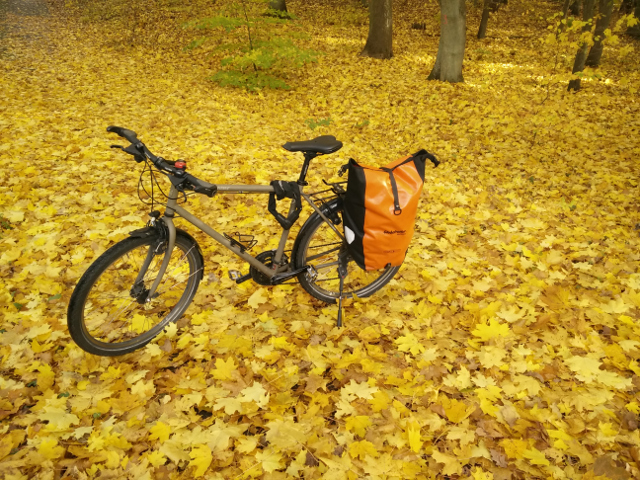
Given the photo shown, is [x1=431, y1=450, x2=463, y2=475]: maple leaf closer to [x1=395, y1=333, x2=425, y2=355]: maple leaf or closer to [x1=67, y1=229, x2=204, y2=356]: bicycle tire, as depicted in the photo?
[x1=395, y1=333, x2=425, y2=355]: maple leaf

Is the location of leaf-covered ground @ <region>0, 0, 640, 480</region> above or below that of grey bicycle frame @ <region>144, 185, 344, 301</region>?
below

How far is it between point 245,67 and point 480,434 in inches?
379

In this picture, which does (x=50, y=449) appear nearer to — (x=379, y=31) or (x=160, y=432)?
(x=160, y=432)

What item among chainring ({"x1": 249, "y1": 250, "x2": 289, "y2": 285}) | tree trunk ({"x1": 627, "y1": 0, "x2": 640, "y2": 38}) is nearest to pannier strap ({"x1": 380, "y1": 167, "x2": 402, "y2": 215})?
chainring ({"x1": 249, "y1": 250, "x2": 289, "y2": 285})

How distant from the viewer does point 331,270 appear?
11.5ft

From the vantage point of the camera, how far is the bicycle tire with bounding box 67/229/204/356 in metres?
2.47

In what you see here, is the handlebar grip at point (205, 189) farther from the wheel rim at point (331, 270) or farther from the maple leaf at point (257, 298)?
the maple leaf at point (257, 298)

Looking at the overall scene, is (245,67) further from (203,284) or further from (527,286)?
(527,286)

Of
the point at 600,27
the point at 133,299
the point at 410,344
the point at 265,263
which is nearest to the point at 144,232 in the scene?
the point at 133,299

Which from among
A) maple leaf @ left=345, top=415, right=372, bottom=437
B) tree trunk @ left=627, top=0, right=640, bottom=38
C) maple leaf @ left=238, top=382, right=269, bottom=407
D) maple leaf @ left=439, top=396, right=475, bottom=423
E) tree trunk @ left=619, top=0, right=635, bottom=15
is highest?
tree trunk @ left=619, top=0, right=635, bottom=15

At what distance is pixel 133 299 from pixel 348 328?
6.04ft

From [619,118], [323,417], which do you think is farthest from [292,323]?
[619,118]

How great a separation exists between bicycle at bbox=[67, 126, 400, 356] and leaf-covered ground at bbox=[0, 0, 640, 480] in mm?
209

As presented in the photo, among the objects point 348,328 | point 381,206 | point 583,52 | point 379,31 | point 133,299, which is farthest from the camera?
point 379,31
